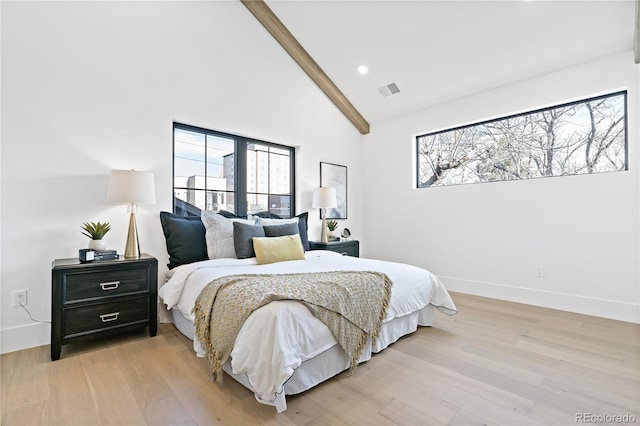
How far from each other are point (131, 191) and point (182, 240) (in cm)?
63

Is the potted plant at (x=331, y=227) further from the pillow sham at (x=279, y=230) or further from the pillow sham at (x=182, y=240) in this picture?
the pillow sham at (x=182, y=240)

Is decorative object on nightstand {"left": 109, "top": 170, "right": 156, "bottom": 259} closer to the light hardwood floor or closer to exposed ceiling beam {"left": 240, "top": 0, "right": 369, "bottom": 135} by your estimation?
the light hardwood floor

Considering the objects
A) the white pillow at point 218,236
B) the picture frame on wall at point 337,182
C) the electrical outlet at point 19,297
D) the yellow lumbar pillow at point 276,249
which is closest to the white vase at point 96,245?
the electrical outlet at point 19,297

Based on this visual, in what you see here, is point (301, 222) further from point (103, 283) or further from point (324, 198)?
point (103, 283)

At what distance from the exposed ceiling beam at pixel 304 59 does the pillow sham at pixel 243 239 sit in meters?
2.59

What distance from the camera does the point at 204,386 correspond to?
1793 mm

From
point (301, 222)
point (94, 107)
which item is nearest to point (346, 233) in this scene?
point (301, 222)

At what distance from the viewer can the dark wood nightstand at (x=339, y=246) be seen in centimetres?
400

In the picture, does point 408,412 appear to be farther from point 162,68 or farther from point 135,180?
point 162,68

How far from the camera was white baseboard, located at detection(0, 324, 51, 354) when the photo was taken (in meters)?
2.24

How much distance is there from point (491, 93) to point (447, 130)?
70 centimetres

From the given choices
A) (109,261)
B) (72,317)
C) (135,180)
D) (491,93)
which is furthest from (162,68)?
(491,93)

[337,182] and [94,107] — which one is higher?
[94,107]

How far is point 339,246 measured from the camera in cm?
418
